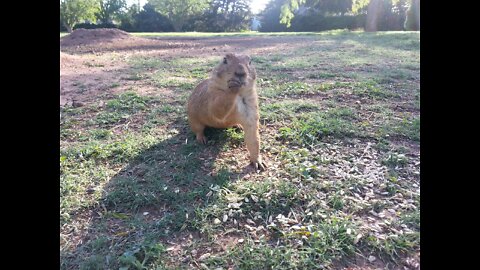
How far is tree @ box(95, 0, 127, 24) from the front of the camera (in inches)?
1503

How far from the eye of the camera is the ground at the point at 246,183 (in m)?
A: 1.97

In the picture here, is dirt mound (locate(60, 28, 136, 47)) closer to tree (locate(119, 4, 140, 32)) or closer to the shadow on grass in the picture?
the shadow on grass

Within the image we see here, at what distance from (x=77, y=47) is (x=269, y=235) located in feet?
37.1

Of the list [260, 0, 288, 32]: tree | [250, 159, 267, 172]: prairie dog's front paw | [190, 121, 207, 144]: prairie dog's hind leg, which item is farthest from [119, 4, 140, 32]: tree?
[250, 159, 267, 172]: prairie dog's front paw

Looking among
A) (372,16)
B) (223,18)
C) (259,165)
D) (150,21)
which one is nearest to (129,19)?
(150,21)

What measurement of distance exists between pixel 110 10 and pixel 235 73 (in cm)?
4142

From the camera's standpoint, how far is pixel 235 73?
2.87 m

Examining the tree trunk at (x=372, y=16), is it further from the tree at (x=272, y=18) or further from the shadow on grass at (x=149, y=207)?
the shadow on grass at (x=149, y=207)

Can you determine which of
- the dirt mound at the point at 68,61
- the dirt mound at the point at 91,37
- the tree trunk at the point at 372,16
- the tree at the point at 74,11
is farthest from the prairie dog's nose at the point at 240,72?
the tree at the point at 74,11

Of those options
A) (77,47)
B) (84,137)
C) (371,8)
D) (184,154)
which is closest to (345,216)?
(184,154)

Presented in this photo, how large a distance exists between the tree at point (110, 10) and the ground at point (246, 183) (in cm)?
3763

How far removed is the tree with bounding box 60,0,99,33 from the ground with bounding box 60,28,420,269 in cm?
2833
